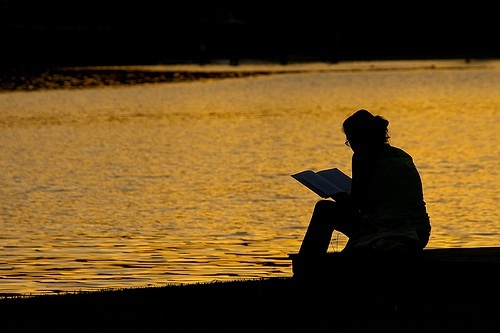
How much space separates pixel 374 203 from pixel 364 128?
60 centimetres

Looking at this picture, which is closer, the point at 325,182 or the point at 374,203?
the point at 374,203

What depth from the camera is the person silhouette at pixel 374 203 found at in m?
12.2

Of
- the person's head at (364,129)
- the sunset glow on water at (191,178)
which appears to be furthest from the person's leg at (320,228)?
the sunset glow on water at (191,178)

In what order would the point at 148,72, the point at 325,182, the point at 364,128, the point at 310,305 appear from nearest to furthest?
the point at 310,305
the point at 364,128
the point at 325,182
the point at 148,72

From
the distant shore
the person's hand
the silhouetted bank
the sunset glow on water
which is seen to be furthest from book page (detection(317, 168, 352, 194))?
the distant shore

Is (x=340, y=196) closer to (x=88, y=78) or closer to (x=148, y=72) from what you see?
(x=88, y=78)

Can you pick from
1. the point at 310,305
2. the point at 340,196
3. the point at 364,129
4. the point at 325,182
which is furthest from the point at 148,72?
the point at 310,305

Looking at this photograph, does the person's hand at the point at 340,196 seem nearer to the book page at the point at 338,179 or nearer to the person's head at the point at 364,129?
the book page at the point at 338,179

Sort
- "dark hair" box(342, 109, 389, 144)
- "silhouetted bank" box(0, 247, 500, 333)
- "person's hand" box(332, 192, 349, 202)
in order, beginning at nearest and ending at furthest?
"silhouetted bank" box(0, 247, 500, 333) → "dark hair" box(342, 109, 389, 144) → "person's hand" box(332, 192, 349, 202)

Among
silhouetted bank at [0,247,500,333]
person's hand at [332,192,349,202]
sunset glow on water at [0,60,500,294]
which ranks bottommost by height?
sunset glow on water at [0,60,500,294]

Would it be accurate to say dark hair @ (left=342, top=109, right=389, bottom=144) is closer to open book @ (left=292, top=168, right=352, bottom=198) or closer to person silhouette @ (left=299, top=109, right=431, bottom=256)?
person silhouette @ (left=299, top=109, right=431, bottom=256)

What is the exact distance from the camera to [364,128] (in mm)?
12219

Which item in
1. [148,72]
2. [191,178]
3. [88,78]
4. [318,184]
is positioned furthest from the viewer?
[148,72]

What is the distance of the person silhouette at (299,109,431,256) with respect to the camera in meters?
12.2
